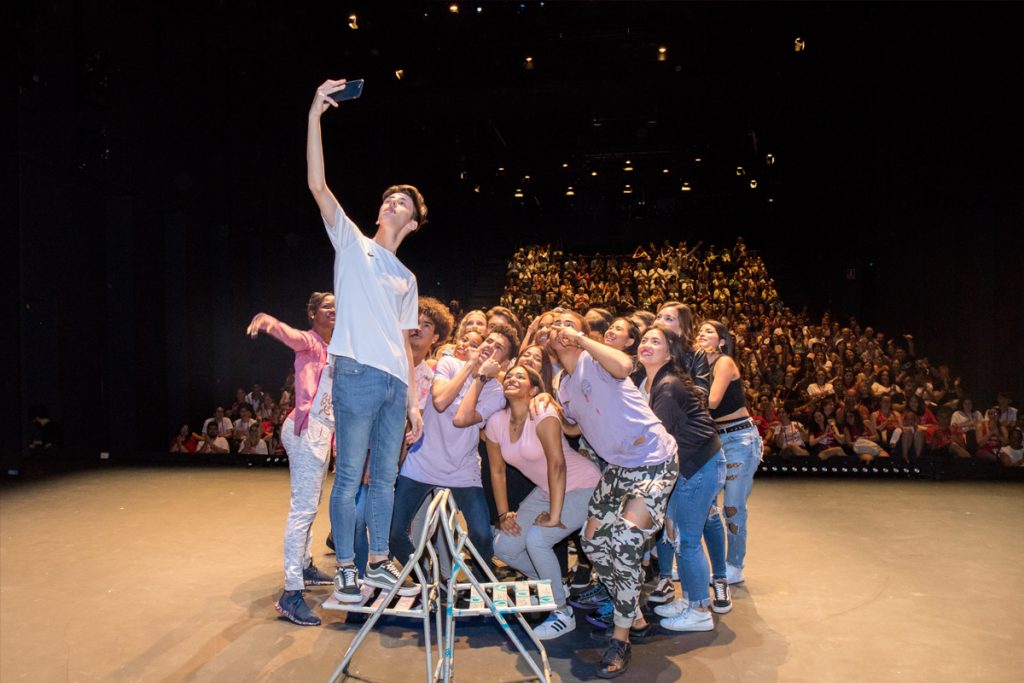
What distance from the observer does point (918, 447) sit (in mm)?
8336

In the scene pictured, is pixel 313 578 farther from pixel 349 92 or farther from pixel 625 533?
pixel 349 92

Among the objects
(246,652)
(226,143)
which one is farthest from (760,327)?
(246,652)

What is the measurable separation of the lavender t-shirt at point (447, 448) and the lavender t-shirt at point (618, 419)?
1.70 feet

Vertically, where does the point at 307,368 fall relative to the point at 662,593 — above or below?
above

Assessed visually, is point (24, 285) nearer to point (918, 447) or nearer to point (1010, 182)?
point (918, 447)

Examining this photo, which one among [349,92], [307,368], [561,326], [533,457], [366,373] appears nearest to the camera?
[349,92]

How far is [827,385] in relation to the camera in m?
9.90

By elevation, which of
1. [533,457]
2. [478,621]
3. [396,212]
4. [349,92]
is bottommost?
[478,621]

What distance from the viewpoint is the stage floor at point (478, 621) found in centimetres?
330

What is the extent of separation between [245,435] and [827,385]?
7.70 meters

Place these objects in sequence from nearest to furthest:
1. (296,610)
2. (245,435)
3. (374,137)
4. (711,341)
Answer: (296,610), (711,341), (245,435), (374,137)

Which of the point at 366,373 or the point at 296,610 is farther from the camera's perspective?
the point at 296,610

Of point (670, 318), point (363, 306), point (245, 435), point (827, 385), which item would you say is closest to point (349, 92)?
point (363, 306)

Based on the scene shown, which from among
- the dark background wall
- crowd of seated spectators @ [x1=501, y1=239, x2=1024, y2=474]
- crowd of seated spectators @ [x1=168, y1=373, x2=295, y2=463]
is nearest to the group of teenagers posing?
crowd of seated spectators @ [x1=501, y1=239, x2=1024, y2=474]
